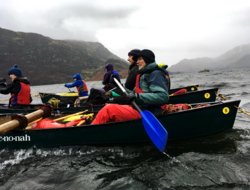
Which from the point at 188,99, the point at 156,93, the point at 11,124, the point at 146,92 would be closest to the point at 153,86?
the point at 156,93

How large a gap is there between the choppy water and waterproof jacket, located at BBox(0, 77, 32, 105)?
2996mm

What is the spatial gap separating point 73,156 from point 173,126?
8.04 feet

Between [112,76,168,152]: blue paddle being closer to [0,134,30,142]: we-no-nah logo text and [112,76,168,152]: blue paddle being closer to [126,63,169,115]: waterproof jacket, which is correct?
[126,63,169,115]: waterproof jacket

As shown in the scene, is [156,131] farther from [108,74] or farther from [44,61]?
[44,61]

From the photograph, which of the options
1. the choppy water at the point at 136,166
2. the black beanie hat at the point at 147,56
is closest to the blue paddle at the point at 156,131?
the choppy water at the point at 136,166

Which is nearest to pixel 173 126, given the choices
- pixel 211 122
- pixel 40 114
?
pixel 211 122

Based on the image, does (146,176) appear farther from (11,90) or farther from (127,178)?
(11,90)

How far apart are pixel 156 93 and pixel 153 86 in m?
0.16

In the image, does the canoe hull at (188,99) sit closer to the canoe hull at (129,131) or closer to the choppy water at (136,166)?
the choppy water at (136,166)

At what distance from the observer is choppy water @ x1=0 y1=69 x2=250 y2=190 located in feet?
8.32

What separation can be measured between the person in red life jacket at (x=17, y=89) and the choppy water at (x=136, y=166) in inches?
118

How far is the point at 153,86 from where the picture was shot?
306 centimetres

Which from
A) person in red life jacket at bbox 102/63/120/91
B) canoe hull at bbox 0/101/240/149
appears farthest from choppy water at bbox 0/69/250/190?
person in red life jacket at bbox 102/63/120/91

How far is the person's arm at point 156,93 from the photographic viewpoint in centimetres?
298
